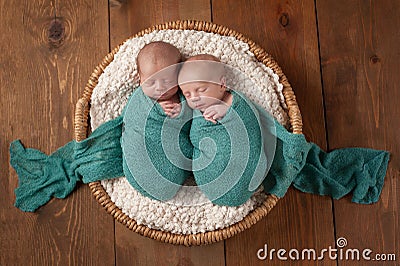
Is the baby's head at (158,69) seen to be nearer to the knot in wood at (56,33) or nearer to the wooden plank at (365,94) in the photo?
the knot in wood at (56,33)

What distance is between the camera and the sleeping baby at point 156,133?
1132 mm

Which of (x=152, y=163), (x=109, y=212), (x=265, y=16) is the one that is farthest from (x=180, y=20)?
(x=109, y=212)

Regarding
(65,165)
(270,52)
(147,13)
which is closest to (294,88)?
(270,52)

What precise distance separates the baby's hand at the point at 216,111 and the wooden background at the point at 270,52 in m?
0.31

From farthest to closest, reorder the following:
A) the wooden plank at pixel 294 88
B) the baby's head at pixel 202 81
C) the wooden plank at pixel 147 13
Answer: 1. the wooden plank at pixel 147 13
2. the wooden plank at pixel 294 88
3. the baby's head at pixel 202 81

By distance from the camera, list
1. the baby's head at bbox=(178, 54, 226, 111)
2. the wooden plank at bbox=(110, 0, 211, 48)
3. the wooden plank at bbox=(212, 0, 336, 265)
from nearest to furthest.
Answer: the baby's head at bbox=(178, 54, 226, 111)
the wooden plank at bbox=(212, 0, 336, 265)
the wooden plank at bbox=(110, 0, 211, 48)

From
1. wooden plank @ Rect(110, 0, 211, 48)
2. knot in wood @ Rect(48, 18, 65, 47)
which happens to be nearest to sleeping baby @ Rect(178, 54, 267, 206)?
wooden plank @ Rect(110, 0, 211, 48)

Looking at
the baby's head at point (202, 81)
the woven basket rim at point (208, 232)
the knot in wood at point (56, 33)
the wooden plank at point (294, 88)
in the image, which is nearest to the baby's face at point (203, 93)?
the baby's head at point (202, 81)

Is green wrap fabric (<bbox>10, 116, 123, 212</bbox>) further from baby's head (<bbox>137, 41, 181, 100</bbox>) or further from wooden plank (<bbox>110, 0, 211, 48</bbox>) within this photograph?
wooden plank (<bbox>110, 0, 211, 48</bbox>)

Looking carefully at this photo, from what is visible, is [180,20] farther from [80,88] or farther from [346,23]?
[346,23]

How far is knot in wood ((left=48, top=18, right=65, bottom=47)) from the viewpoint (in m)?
1.38

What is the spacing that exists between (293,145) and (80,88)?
22.9 inches

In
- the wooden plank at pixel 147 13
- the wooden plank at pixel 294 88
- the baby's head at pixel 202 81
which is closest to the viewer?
the baby's head at pixel 202 81

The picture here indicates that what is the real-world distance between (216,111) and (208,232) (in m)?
0.28
